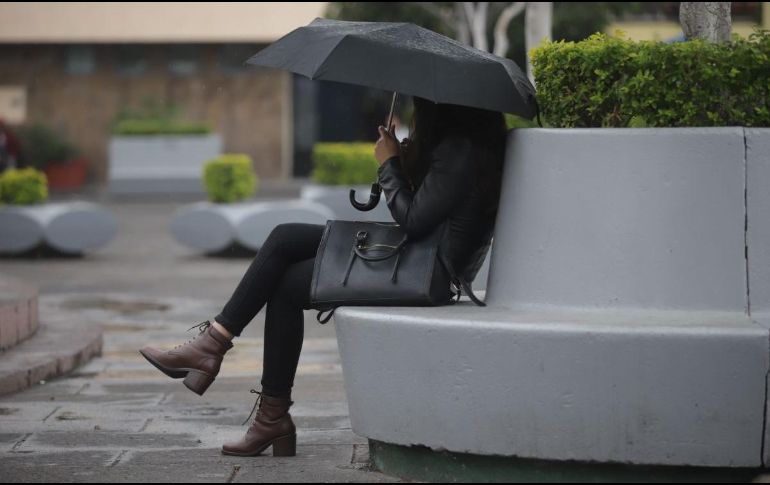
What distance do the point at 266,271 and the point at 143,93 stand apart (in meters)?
30.7

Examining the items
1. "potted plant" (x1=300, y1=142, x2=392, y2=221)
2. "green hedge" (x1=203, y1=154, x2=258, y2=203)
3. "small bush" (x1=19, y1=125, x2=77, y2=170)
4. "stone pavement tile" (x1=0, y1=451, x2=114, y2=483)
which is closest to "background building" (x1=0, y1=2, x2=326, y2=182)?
"small bush" (x1=19, y1=125, x2=77, y2=170)

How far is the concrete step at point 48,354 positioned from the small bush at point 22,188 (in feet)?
23.6

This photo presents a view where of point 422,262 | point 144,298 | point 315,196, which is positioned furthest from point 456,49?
point 315,196

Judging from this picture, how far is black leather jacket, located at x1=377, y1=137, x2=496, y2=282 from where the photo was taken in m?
5.21

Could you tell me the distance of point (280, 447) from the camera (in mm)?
5691

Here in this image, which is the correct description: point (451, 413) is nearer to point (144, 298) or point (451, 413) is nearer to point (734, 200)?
point (734, 200)

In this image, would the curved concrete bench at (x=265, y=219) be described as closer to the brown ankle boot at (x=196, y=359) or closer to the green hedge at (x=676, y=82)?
the brown ankle boot at (x=196, y=359)

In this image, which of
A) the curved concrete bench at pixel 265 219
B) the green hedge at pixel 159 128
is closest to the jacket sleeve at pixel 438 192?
the curved concrete bench at pixel 265 219

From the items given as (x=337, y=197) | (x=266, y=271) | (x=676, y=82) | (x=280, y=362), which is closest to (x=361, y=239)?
(x=266, y=271)

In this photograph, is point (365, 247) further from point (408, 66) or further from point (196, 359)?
point (196, 359)

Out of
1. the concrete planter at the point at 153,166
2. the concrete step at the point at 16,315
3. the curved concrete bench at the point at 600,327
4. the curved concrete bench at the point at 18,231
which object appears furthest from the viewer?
the concrete planter at the point at 153,166

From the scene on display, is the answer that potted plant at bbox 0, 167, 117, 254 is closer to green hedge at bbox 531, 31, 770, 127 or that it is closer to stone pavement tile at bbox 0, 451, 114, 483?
stone pavement tile at bbox 0, 451, 114, 483

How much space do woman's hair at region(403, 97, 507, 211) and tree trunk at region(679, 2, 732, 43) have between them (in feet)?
6.29

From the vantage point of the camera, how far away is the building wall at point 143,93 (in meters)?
35.6
